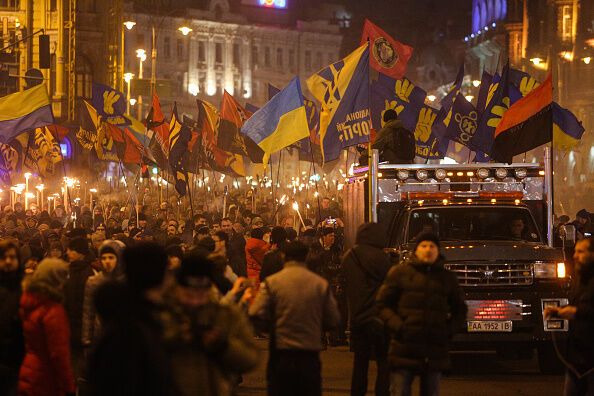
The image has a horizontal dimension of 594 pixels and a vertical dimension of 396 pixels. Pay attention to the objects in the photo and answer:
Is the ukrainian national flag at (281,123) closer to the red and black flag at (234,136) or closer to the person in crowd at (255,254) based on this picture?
the person in crowd at (255,254)

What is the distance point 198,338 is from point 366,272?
492 centimetres

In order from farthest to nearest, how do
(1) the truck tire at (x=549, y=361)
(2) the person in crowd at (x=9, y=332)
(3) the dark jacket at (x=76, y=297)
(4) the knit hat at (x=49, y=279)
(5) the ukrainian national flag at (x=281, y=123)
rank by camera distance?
(5) the ukrainian national flag at (x=281, y=123) < (1) the truck tire at (x=549, y=361) < (3) the dark jacket at (x=76, y=297) < (4) the knit hat at (x=49, y=279) < (2) the person in crowd at (x=9, y=332)

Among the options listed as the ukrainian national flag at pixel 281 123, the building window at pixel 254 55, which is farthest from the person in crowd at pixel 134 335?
the building window at pixel 254 55

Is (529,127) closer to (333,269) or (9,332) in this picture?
(333,269)

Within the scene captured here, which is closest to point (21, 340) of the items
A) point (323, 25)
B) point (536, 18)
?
point (536, 18)

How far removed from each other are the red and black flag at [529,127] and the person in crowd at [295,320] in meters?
9.61

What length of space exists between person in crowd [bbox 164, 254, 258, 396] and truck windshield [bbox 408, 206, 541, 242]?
8.90 meters

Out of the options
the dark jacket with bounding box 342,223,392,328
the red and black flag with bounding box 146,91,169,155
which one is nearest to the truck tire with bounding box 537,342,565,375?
the dark jacket with bounding box 342,223,392,328

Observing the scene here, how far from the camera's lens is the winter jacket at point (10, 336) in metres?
8.82

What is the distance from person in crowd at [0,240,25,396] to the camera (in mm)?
8820

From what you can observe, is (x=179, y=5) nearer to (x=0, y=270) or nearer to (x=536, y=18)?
(x=536, y=18)

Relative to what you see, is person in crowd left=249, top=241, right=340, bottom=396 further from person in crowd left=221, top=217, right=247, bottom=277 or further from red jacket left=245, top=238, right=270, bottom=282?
person in crowd left=221, top=217, right=247, bottom=277

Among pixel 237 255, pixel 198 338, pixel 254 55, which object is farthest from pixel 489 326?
pixel 254 55

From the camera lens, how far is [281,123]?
68.3ft
